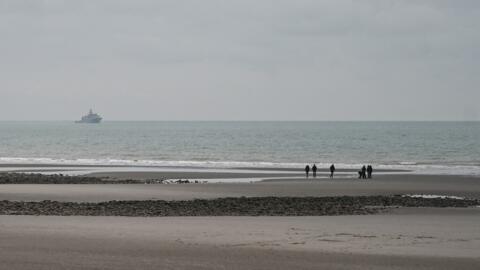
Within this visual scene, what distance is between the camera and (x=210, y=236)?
17.3 metres

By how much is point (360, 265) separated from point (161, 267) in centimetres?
382

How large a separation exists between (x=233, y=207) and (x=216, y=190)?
33.3 ft

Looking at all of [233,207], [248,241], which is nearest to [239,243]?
[248,241]

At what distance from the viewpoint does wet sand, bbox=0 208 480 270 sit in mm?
13742

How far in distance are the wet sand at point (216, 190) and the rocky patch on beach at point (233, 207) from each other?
12.2ft

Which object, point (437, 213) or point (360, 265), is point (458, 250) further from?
point (437, 213)

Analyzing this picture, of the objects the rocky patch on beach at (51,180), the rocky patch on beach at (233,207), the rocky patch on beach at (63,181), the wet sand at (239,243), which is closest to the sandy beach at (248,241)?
the wet sand at (239,243)

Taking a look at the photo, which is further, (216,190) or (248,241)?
(216,190)

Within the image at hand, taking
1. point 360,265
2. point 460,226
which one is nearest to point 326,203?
point 460,226

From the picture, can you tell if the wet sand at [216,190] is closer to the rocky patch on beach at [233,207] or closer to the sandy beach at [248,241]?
the rocky patch on beach at [233,207]

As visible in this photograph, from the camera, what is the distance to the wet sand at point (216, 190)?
3105cm

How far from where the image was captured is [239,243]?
1617 centimetres

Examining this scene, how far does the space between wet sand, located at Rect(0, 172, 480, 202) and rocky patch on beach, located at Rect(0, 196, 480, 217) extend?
373 centimetres

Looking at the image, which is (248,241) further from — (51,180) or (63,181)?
(51,180)
